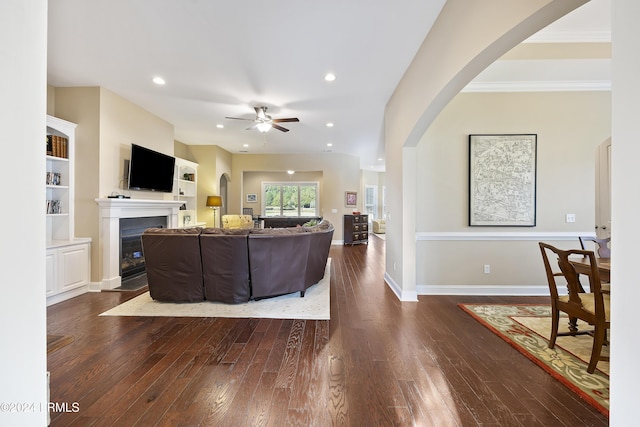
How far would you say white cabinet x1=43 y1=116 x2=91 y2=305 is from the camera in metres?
3.42

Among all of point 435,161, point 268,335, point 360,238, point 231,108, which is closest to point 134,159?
point 231,108

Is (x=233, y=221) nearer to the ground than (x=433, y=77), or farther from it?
nearer to the ground

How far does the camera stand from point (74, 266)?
3.57 m

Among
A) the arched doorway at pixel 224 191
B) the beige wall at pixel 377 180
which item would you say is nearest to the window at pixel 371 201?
the beige wall at pixel 377 180

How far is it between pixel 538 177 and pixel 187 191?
23.2 feet

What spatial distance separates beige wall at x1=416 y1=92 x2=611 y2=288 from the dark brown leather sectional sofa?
2101 mm

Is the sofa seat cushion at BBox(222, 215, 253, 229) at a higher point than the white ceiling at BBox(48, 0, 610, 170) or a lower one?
lower

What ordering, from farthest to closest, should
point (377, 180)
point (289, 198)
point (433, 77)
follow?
point (377, 180) < point (289, 198) < point (433, 77)

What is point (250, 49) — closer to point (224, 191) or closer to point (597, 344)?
point (597, 344)

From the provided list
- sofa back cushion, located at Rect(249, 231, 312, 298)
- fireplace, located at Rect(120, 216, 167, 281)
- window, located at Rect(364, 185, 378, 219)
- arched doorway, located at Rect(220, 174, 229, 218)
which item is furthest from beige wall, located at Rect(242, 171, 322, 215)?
sofa back cushion, located at Rect(249, 231, 312, 298)

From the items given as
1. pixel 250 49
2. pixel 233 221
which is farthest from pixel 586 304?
pixel 233 221

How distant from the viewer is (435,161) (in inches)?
145

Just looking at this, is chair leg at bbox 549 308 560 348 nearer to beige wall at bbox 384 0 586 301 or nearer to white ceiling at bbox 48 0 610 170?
beige wall at bbox 384 0 586 301

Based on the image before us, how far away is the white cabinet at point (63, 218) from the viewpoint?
3.42 meters
